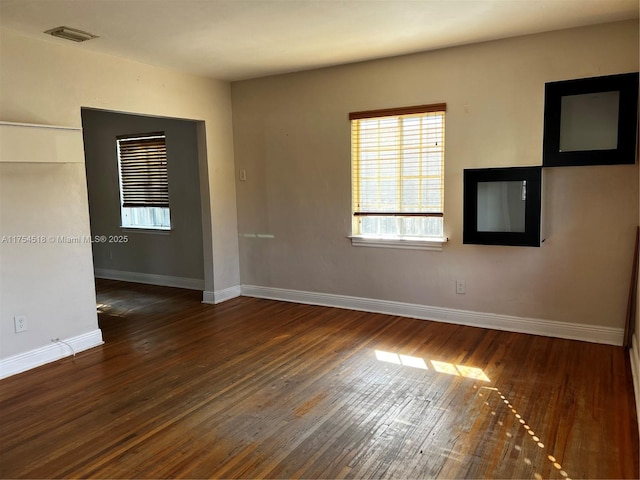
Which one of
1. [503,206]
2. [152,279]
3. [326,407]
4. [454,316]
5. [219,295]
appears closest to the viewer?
[326,407]

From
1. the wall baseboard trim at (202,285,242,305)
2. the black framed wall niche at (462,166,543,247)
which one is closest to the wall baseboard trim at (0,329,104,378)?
the wall baseboard trim at (202,285,242,305)

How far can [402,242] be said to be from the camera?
4.80 meters

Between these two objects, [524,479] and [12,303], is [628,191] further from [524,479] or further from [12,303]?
[12,303]

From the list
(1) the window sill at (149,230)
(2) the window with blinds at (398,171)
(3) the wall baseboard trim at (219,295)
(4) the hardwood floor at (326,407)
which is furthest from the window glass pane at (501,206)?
(1) the window sill at (149,230)

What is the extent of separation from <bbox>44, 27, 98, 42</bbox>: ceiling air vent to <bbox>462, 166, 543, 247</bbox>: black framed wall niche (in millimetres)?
3249

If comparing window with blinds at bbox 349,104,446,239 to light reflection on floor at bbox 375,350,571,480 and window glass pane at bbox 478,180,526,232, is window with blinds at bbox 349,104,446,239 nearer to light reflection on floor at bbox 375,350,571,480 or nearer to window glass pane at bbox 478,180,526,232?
window glass pane at bbox 478,180,526,232

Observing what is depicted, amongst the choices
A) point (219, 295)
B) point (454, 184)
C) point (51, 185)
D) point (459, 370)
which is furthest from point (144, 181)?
point (459, 370)

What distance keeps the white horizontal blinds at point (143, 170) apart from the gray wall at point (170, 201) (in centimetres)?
11

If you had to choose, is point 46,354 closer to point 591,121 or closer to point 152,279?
point 152,279

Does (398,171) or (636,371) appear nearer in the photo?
(636,371)

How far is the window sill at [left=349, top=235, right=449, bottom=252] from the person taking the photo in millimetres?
4621

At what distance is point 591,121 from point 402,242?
1.90m

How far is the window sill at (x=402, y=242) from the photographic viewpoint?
15.2ft

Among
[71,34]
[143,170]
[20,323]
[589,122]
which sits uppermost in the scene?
[71,34]
